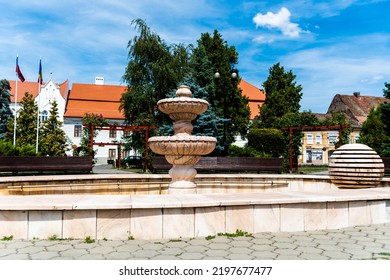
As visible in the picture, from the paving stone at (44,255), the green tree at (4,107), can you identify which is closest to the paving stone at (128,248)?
the paving stone at (44,255)

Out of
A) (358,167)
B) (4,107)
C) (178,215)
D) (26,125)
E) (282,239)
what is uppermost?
(4,107)

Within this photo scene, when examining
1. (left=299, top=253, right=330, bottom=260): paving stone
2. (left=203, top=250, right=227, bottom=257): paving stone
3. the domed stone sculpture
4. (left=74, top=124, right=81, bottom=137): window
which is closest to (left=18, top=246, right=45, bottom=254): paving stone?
(left=203, top=250, right=227, bottom=257): paving stone

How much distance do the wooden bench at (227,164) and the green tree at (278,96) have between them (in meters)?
28.4

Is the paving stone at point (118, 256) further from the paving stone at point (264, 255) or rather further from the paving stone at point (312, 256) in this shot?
the paving stone at point (312, 256)

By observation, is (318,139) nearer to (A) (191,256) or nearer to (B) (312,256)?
Answer: (B) (312,256)

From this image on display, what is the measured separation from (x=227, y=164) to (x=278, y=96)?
3147 cm

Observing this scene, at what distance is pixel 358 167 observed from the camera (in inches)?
317

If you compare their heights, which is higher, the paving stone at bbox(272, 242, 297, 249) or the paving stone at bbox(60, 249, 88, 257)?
the paving stone at bbox(60, 249, 88, 257)

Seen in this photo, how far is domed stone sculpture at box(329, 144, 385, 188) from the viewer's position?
800cm

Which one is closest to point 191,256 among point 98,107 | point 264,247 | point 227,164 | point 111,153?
point 264,247

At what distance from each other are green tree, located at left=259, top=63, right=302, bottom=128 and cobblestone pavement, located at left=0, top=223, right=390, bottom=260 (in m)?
39.4

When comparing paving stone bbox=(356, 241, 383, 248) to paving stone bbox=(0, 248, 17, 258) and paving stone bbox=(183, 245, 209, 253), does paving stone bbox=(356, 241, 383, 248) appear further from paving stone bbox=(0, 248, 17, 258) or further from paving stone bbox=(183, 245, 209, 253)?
paving stone bbox=(0, 248, 17, 258)

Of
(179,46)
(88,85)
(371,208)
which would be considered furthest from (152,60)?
(88,85)

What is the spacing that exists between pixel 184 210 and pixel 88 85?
2242 inches
